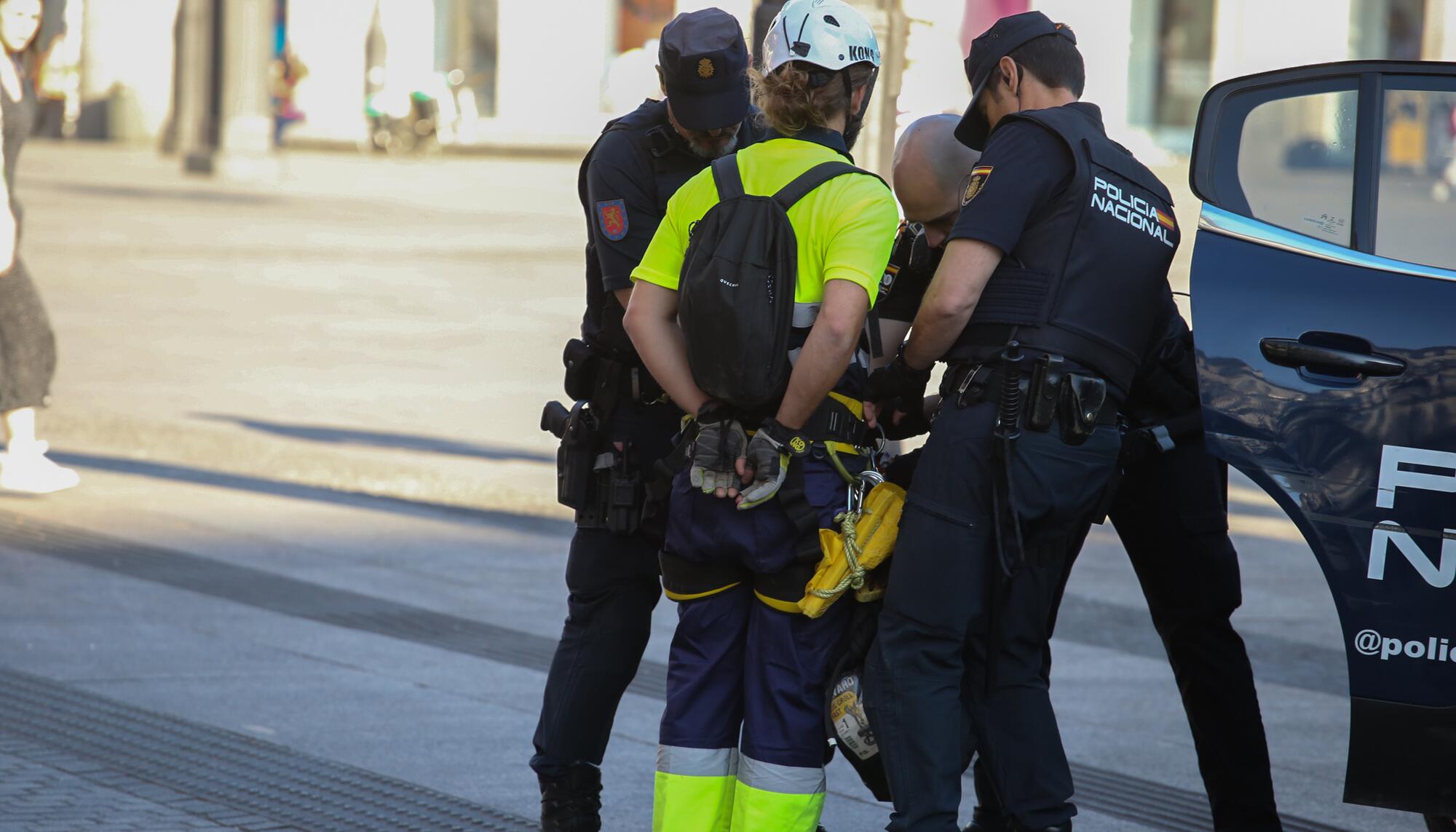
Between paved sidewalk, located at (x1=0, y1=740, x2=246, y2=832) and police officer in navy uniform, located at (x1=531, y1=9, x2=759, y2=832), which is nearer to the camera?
police officer in navy uniform, located at (x1=531, y1=9, x2=759, y2=832)

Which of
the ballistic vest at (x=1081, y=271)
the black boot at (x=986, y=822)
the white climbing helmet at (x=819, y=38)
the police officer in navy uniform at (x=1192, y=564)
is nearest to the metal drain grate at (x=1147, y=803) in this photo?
the police officer in navy uniform at (x=1192, y=564)

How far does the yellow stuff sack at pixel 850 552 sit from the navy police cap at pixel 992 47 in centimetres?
78

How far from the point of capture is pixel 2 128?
732 centimetres

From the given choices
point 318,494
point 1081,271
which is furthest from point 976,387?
point 318,494

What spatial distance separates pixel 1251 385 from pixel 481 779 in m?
2.12

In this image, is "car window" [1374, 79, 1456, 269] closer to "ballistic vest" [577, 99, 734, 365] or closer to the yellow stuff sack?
"ballistic vest" [577, 99, 734, 365]

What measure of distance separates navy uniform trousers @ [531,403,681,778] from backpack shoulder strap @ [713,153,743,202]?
699 mm

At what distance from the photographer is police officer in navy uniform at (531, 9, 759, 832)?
3857 mm

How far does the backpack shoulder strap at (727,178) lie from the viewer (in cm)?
339

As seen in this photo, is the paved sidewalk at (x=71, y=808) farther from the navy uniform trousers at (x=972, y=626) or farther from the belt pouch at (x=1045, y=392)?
the belt pouch at (x=1045, y=392)

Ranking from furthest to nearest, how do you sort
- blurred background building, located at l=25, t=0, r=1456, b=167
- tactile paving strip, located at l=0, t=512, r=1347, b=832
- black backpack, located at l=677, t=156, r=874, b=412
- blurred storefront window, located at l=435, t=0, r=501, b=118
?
blurred storefront window, located at l=435, t=0, r=501, b=118
blurred background building, located at l=25, t=0, r=1456, b=167
tactile paving strip, located at l=0, t=512, r=1347, b=832
black backpack, located at l=677, t=156, r=874, b=412

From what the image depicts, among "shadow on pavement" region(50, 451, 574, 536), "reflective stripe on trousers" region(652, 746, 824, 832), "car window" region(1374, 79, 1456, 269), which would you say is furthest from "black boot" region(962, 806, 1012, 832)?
"car window" region(1374, 79, 1456, 269)

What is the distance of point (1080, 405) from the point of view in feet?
11.2

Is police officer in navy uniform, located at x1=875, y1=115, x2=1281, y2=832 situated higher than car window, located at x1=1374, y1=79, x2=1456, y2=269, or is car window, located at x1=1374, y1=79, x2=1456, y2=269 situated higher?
car window, located at x1=1374, y1=79, x2=1456, y2=269
